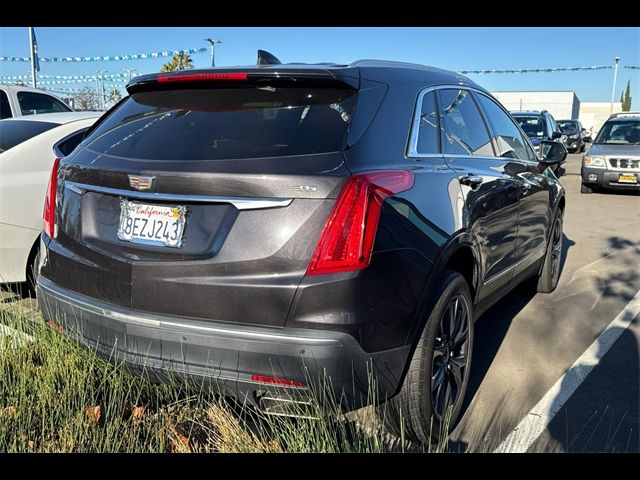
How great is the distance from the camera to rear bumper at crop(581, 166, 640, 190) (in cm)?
1207

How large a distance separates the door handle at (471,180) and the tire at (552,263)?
2114mm

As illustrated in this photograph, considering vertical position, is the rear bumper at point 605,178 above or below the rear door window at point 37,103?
below

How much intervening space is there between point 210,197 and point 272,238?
30 cm

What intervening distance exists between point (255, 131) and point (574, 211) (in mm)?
9338

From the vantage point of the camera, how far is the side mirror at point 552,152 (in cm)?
472

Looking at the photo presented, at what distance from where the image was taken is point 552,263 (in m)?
5.25

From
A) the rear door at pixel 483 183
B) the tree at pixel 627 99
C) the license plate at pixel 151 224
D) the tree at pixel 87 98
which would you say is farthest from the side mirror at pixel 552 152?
the tree at pixel 627 99


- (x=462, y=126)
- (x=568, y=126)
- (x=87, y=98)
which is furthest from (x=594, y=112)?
(x=462, y=126)

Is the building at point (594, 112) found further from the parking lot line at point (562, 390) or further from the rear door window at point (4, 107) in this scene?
the parking lot line at point (562, 390)

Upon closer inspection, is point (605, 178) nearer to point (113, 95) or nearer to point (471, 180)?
point (471, 180)

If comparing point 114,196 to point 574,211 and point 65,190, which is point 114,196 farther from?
point 574,211

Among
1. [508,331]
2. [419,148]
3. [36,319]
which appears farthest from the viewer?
[508,331]
